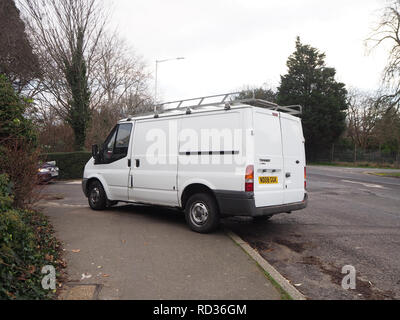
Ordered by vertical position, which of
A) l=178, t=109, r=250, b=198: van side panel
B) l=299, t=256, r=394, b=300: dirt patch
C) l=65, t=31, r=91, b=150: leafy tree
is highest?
l=65, t=31, r=91, b=150: leafy tree

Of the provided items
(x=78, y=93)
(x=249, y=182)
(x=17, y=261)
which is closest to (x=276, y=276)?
(x=249, y=182)

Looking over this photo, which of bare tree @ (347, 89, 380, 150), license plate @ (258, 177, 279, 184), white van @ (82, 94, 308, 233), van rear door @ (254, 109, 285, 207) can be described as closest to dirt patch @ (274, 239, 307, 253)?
white van @ (82, 94, 308, 233)

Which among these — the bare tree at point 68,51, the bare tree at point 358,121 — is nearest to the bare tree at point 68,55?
the bare tree at point 68,51

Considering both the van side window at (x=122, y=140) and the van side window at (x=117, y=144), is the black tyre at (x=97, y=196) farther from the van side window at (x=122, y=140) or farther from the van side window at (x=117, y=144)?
the van side window at (x=122, y=140)

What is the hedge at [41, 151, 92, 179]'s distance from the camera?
1870cm

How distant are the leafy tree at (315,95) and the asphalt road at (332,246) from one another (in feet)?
Result: 114

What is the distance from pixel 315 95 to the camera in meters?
42.1

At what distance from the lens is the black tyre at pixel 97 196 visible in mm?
7957

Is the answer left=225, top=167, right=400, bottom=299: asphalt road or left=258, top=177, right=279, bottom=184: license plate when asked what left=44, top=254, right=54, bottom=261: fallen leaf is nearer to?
left=225, top=167, right=400, bottom=299: asphalt road

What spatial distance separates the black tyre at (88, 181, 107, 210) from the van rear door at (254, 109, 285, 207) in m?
4.21

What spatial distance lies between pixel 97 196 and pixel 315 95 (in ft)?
129

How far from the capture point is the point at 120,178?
7.43m
